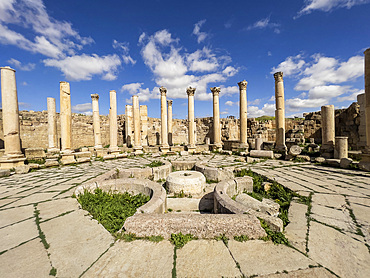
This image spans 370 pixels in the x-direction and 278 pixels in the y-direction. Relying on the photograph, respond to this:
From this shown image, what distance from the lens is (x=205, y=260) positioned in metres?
1.82

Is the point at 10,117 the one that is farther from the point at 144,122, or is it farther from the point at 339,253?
the point at 144,122

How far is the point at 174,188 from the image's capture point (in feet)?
14.8

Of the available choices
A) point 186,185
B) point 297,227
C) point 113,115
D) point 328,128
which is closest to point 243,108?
point 328,128

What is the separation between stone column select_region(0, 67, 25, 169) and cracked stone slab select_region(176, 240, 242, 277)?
9.25 meters

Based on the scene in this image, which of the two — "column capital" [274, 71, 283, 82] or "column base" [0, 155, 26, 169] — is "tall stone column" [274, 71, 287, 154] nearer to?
"column capital" [274, 71, 283, 82]

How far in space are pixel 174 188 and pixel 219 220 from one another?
2.39m

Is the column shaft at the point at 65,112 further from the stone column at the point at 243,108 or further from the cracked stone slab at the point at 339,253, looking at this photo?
the stone column at the point at 243,108

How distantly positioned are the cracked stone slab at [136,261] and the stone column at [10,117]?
856cm

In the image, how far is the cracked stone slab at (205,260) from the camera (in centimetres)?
164

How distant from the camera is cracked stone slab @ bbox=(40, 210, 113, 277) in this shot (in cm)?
173

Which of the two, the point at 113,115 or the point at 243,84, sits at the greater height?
the point at 243,84

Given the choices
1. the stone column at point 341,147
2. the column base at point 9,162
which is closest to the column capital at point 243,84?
the stone column at point 341,147

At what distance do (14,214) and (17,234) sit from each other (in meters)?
0.93

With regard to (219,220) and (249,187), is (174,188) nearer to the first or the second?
(249,187)
